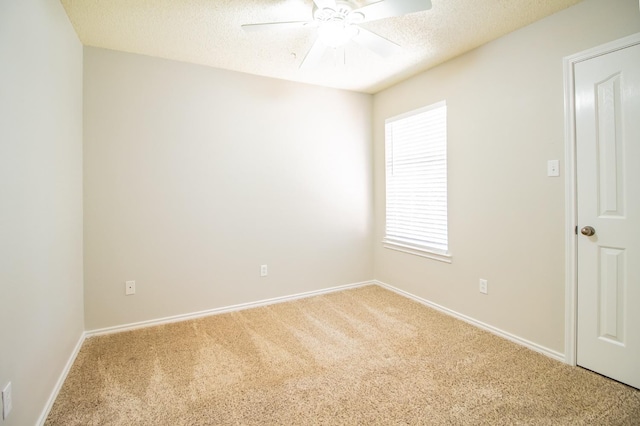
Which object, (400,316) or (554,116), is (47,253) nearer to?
(400,316)

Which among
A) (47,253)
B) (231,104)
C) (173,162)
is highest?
(231,104)

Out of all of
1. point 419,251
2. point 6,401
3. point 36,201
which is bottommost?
point 6,401

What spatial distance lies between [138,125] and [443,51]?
277 cm

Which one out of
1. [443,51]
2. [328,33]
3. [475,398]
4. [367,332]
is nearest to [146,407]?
[367,332]

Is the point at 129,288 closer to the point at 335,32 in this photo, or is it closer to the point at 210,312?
the point at 210,312

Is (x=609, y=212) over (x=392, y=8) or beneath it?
beneath

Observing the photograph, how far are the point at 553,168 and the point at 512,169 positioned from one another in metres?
0.29

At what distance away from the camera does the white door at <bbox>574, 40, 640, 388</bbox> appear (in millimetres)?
1807

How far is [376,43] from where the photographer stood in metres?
2.09

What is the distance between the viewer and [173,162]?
2857mm

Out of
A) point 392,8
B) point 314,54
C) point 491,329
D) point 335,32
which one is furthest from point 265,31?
point 491,329

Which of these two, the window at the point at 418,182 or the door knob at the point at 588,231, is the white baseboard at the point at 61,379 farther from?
the door knob at the point at 588,231

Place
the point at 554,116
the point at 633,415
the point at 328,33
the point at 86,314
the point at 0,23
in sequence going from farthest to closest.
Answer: the point at 86,314 < the point at 554,116 < the point at 328,33 < the point at 633,415 < the point at 0,23

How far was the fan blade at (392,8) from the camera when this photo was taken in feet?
5.31
